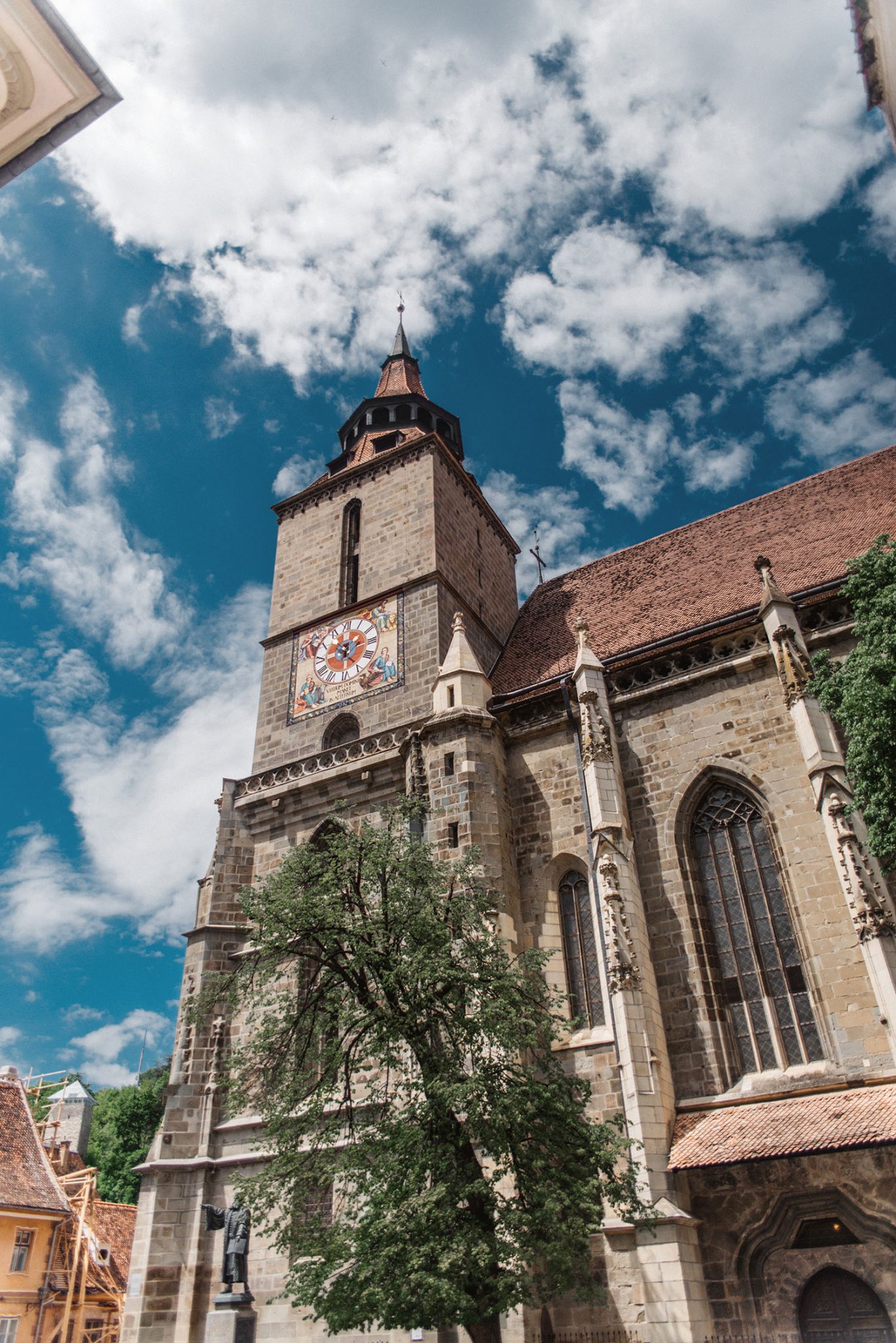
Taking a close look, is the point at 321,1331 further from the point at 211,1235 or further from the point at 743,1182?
the point at 743,1182

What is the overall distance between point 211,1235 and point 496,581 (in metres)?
15.7

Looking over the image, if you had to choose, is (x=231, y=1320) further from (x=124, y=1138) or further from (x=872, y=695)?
(x=124, y=1138)

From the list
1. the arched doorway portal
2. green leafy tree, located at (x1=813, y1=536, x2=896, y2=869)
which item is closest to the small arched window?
green leafy tree, located at (x1=813, y1=536, x2=896, y2=869)

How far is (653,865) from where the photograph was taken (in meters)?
14.7

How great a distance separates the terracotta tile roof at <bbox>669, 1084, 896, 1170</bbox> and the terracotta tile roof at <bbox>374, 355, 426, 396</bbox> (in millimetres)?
21857

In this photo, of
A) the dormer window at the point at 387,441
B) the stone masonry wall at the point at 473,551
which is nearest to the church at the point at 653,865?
the stone masonry wall at the point at 473,551

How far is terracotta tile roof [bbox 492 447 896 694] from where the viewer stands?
56.5 ft

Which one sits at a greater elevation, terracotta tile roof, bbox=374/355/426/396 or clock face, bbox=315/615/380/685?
terracotta tile roof, bbox=374/355/426/396

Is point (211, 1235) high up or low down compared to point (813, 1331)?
up

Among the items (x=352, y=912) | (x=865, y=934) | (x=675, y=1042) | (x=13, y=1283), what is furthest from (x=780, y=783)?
(x=13, y=1283)

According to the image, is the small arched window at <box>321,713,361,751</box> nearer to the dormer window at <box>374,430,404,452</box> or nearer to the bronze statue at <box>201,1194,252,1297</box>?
the bronze statue at <box>201,1194,252,1297</box>

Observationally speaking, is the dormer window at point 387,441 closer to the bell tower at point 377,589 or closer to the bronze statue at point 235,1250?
the bell tower at point 377,589

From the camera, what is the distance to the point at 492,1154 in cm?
1046

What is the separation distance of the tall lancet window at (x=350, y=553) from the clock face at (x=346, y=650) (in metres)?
0.64
